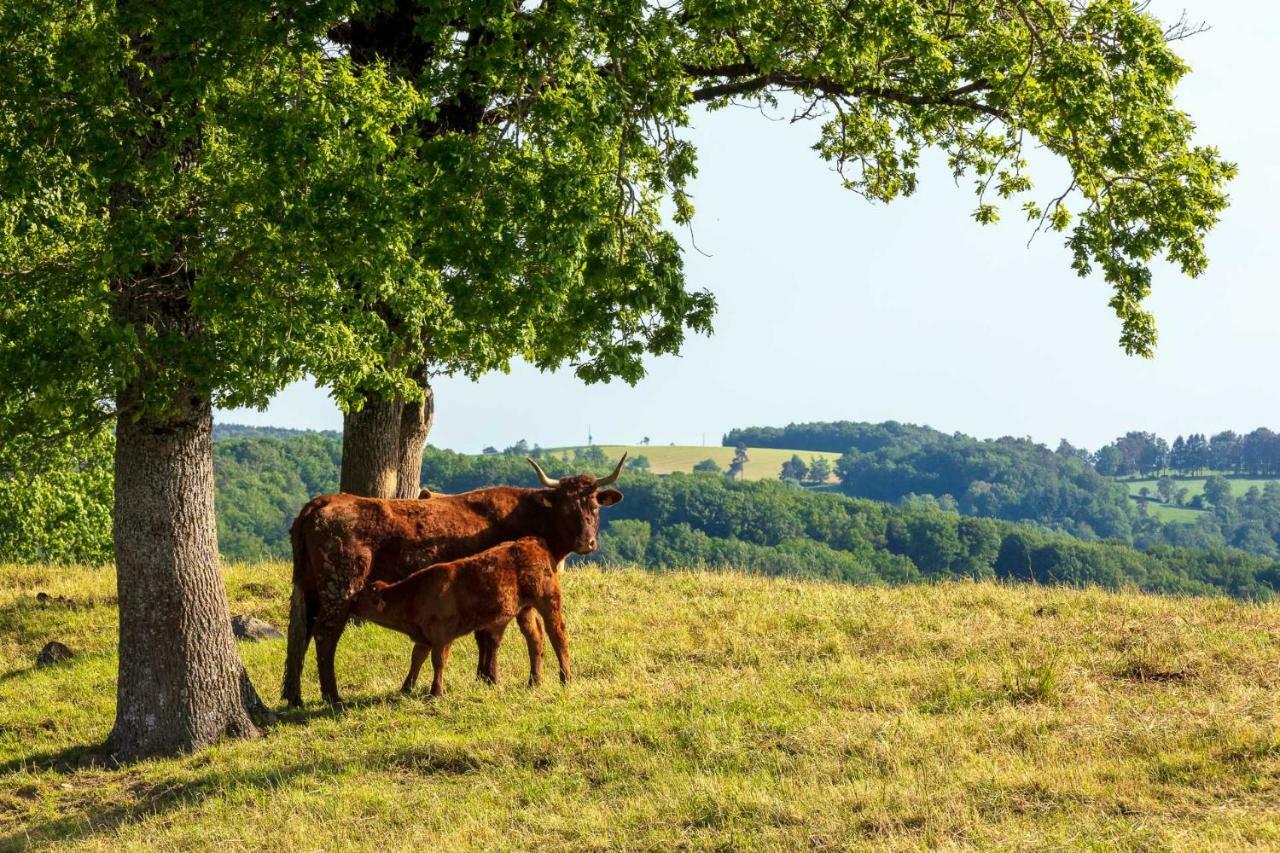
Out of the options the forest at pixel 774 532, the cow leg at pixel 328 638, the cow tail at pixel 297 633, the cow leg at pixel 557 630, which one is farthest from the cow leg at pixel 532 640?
the forest at pixel 774 532

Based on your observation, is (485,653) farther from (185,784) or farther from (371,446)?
(371,446)

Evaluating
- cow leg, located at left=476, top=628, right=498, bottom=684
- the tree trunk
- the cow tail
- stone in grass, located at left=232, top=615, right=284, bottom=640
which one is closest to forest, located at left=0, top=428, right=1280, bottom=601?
stone in grass, located at left=232, top=615, right=284, bottom=640

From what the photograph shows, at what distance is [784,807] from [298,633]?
6991mm

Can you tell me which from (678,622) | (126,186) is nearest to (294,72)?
(126,186)

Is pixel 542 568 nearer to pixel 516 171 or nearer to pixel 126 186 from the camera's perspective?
pixel 516 171

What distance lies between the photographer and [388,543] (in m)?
14.7

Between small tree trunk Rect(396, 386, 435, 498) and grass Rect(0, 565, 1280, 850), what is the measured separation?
271 centimetres

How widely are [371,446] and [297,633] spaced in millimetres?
4376

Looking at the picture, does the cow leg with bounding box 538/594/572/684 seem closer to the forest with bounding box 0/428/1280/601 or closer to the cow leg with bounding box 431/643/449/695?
the cow leg with bounding box 431/643/449/695

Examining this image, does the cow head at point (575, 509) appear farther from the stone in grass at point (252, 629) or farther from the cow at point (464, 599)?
the stone in grass at point (252, 629)

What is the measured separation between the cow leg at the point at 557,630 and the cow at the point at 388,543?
21 centimetres

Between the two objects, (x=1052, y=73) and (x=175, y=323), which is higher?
(x=1052, y=73)

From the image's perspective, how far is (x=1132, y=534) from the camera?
Answer: 189375 millimetres

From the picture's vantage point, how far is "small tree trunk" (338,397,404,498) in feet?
60.4
